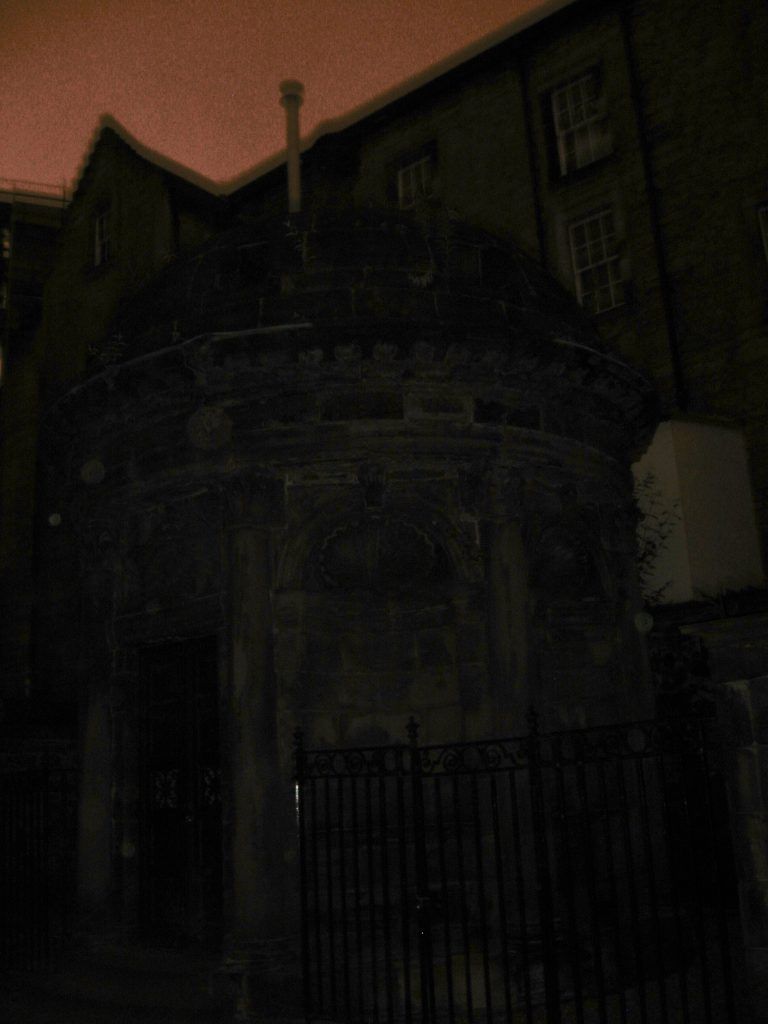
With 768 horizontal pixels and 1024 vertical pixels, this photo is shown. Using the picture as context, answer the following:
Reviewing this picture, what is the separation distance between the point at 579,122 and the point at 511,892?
1632 cm

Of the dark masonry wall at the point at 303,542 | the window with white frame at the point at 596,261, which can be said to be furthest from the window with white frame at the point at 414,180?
the dark masonry wall at the point at 303,542

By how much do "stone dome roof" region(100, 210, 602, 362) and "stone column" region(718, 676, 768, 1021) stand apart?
14.1ft

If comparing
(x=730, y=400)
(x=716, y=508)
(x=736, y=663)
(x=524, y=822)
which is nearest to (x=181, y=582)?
(x=524, y=822)

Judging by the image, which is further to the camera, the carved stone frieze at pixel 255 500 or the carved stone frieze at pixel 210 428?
the carved stone frieze at pixel 210 428

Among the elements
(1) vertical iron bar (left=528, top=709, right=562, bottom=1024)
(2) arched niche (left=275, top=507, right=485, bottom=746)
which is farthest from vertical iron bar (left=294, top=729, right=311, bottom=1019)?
(1) vertical iron bar (left=528, top=709, right=562, bottom=1024)

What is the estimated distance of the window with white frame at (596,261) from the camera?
19.1 meters

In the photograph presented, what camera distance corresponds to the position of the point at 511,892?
26.6ft

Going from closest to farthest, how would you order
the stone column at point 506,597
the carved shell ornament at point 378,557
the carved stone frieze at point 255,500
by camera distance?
the stone column at point 506,597
the carved stone frieze at point 255,500
the carved shell ornament at point 378,557

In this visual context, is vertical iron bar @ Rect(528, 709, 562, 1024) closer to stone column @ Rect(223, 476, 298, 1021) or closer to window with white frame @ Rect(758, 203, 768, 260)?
stone column @ Rect(223, 476, 298, 1021)

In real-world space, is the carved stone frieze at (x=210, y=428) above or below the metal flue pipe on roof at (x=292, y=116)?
below

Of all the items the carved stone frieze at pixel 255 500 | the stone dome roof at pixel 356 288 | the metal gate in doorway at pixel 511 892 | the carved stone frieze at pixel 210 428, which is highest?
the stone dome roof at pixel 356 288

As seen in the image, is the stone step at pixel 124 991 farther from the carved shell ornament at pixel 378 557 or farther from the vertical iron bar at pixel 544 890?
the carved shell ornament at pixel 378 557

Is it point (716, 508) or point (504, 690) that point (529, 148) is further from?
point (504, 690)

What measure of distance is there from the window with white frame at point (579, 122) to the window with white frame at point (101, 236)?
1129 centimetres
